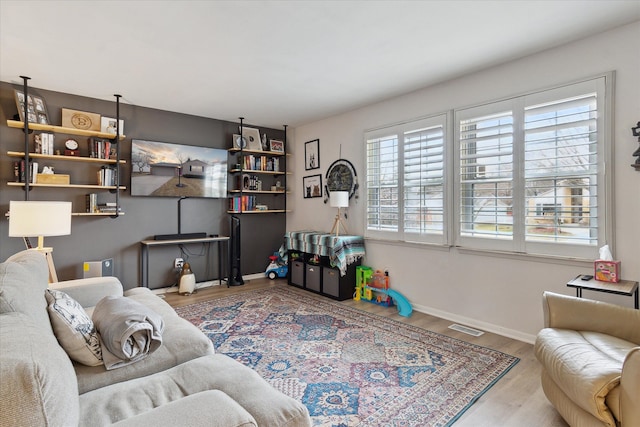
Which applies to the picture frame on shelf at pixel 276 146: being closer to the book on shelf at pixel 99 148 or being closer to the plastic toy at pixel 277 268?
the plastic toy at pixel 277 268

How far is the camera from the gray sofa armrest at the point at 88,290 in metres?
2.46

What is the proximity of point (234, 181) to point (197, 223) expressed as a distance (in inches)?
34.6

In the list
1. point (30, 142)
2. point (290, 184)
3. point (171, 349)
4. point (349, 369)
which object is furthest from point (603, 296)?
point (30, 142)

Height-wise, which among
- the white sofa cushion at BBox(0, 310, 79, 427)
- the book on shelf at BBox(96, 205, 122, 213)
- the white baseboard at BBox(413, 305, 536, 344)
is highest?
the book on shelf at BBox(96, 205, 122, 213)

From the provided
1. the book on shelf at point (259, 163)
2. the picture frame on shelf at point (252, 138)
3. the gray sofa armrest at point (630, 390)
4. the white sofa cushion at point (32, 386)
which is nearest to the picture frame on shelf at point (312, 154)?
the book on shelf at point (259, 163)

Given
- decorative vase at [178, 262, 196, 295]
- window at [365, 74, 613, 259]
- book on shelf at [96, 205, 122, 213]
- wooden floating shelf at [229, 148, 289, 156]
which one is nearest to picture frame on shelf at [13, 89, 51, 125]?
book on shelf at [96, 205, 122, 213]

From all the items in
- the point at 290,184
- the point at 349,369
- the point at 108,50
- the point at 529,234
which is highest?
the point at 108,50

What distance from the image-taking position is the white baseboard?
3000 mm

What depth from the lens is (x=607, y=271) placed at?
2.42 m

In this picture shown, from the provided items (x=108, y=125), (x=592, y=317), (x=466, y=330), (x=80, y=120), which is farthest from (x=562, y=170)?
(x=80, y=120)

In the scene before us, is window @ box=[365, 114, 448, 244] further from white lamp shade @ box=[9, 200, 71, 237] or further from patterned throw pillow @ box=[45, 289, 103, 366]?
white lamp shade @ box=[9, 200, 71, 237]

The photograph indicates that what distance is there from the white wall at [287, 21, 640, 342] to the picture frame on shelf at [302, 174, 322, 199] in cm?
55

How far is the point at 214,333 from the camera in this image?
125 inches

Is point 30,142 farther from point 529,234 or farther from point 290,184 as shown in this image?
point 529,234
